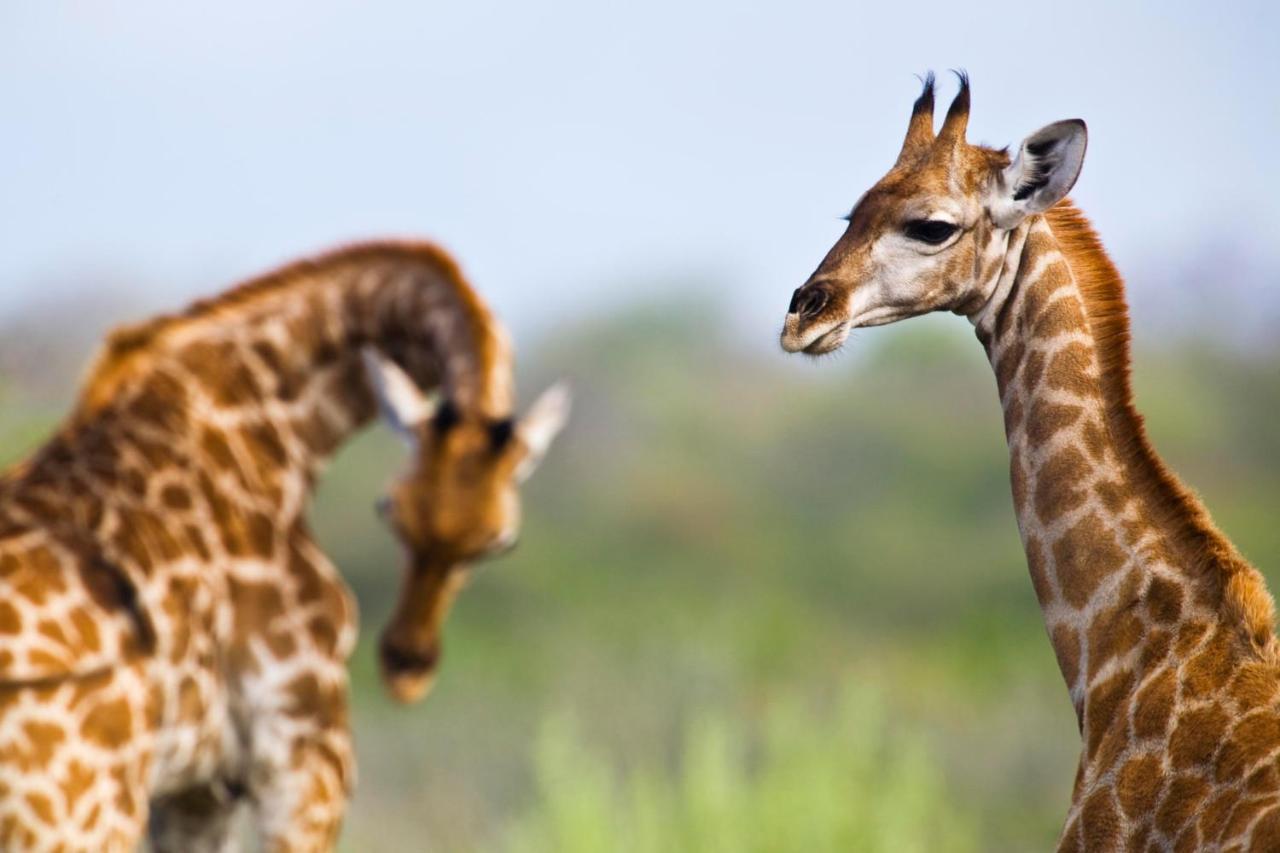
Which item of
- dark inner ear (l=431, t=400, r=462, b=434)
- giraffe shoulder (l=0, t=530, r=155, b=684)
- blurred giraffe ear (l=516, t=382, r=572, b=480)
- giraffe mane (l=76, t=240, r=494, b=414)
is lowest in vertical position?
giraffe shoulder (l=0, t=530, r=155, b=684)

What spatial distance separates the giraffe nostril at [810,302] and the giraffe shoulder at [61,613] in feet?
9.08

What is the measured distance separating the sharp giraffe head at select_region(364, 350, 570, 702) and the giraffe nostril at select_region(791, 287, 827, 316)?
8.35 ft

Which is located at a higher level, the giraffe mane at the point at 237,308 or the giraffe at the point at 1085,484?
the giraffe at the point at 1085,484

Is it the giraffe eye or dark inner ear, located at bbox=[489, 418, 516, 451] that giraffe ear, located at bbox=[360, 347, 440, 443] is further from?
the giraffe eye

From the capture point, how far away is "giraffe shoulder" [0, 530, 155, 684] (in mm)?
6277

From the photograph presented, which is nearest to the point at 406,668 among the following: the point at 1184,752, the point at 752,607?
the point at 1184,752

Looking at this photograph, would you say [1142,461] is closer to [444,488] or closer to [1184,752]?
[1184,752]

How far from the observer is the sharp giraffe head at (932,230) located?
4918mm

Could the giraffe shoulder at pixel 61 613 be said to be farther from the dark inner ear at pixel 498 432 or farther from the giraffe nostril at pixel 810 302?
the giraffe nostril at pixel 810 302

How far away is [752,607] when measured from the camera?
28312 mm

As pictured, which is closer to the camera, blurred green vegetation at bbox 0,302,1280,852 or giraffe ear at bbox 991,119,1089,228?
giraffe ear at bbox 991,119,1089,228

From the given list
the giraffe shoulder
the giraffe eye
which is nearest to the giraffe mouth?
the giraffe eye

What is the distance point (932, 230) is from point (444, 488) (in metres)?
2.79

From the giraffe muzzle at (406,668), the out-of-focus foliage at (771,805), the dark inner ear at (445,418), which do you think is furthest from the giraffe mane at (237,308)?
the out-of-focus foliage at (771,805)
